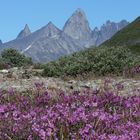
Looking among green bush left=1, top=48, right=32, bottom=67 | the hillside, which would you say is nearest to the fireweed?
green bush left=1, top=48, right=32, bottom=67

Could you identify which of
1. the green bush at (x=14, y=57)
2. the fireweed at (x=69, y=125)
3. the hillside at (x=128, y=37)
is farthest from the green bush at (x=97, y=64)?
the hillside at (x=128, y=37)

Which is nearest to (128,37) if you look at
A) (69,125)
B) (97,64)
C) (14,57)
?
(14,57)

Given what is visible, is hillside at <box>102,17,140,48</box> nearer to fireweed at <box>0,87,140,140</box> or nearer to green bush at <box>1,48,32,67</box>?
green bush at <box>1,48,32,67</box>

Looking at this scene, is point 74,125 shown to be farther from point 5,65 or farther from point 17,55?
point 17,55

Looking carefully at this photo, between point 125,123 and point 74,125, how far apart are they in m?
0.76

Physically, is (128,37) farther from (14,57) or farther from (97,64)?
(97,64)

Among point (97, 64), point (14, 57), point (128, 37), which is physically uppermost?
point (128, 37)

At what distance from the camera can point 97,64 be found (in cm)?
2295

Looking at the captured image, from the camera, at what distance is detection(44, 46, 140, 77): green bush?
2264cm

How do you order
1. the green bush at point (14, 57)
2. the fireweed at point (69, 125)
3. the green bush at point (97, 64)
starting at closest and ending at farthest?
the fireweed at point (69, 125) < the green bush at point (97, 64) < the green bush at point (14, 57)

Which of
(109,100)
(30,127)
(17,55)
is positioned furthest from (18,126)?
(17,55)

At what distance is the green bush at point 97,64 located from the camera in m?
22.6

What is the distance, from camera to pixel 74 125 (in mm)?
6980

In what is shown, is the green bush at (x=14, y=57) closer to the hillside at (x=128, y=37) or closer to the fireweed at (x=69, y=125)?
the fireweed at (x=69, y=125)
